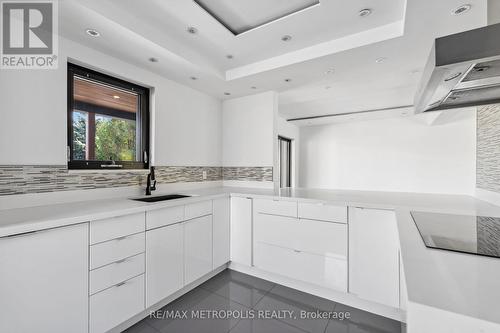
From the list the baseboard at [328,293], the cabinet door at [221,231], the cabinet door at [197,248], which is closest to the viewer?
the baseboard at [328,293]

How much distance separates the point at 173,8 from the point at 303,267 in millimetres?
2522

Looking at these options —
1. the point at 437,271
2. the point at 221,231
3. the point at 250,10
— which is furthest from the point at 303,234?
the point at 250,10

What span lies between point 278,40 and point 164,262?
2255mm

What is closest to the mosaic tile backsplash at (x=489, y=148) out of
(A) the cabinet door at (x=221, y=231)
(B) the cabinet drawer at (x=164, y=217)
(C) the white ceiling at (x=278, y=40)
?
(C) the white ceiling at (x=278, y=40)

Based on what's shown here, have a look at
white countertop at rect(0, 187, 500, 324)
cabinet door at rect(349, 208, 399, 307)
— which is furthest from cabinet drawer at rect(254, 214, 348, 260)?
white countertop at rect(0, 187, 500, 324)

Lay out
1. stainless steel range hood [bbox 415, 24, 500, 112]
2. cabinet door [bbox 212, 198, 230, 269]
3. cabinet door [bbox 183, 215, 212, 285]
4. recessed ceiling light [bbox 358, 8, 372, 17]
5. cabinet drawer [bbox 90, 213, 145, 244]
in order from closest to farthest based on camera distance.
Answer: stainless steel range hood [bbox 415, 24, 500, 112], cabinet drawer [bbox 90, 213, 145, 244], recessed ceiling light [bbox 358, 8, 372, 17], cabinet door [bbox 183, 215, 212, 285], cabinet door [bbox 212, 198, 230, 269]

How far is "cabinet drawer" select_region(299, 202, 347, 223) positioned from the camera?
77.3 inches

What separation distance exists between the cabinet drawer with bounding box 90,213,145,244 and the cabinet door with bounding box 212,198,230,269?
0.87 meters

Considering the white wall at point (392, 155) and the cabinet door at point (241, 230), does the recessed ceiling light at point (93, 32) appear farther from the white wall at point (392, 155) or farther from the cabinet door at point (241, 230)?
the white wall at point (392, 155)

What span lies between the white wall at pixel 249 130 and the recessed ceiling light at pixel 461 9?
189 cm

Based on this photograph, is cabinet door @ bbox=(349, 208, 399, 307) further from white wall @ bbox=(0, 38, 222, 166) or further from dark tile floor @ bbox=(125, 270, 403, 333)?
white wall @ bbox=(0, 38, 222, 166)

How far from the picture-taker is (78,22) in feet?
5.16

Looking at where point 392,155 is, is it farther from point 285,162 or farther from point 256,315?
point 256,315

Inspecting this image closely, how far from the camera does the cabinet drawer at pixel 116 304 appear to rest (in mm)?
1425
